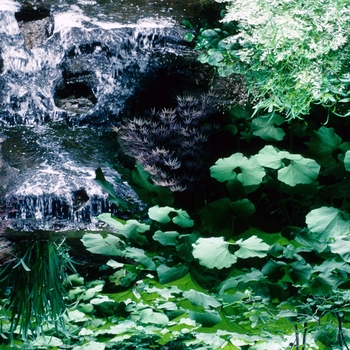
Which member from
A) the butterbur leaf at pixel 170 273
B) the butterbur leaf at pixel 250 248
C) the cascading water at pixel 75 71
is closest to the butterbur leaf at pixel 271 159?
the butterbur leaf at pixel 250 248

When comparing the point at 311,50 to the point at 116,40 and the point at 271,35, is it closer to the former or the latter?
the point at 271,35

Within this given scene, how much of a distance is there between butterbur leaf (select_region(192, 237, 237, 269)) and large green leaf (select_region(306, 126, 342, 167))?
942 mm

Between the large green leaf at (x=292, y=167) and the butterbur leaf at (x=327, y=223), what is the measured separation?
201 mm

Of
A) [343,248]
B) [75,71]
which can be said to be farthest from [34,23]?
[343,248]

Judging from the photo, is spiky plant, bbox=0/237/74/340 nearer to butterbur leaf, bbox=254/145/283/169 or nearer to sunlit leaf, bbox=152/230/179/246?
sunlit leaf, bbox=152/230/179/246

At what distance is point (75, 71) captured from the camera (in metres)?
4.54

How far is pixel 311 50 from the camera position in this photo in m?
2.62

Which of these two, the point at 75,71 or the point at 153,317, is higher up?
the point at 75,71

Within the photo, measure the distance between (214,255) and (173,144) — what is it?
1.02 meters

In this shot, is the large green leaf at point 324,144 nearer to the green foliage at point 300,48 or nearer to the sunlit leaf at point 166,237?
the green foliage at point 300,48

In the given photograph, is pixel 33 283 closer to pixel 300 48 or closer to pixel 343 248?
pixel 343 248

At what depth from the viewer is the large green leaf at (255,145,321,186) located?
238 centimetres

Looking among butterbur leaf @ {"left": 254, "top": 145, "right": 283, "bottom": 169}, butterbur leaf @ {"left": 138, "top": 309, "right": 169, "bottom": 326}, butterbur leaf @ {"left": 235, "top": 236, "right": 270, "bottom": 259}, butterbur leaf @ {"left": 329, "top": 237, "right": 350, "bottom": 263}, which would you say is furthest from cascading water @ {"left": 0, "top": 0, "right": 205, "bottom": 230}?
butterbur leaf @ {"left": 329, "top": 237, "right": 350, "bottom": 263}

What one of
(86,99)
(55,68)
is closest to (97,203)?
(86,99)
